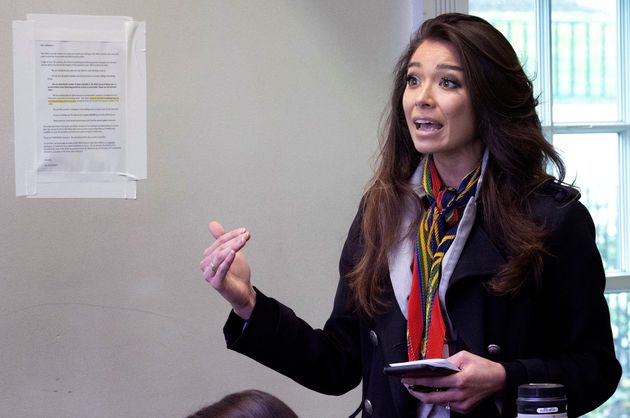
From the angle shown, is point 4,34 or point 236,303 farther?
point 4,34

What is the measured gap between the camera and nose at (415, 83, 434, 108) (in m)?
1.84

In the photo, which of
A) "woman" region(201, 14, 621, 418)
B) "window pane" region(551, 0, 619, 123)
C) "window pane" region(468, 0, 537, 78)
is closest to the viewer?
"woman" region(201, 14, 621, 418)

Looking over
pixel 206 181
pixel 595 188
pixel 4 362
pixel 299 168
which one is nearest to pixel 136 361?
pixel 4 362

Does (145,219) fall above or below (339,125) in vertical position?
→ below

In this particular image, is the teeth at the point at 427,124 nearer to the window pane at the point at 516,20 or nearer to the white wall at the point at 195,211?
the white wall at the point at 195,211

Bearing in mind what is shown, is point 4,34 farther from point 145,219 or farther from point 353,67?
point 353,67

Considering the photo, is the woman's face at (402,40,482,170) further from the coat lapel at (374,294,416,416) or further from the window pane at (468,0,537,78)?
the window pane at (468,0,537,78)

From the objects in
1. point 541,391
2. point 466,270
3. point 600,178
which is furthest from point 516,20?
point 541,391

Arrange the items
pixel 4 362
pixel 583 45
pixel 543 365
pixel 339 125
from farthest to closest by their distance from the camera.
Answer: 1. pixel 583 45
2. pixel 339 125
3. pixel 4 362
4. pixel 543 365

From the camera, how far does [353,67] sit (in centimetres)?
274

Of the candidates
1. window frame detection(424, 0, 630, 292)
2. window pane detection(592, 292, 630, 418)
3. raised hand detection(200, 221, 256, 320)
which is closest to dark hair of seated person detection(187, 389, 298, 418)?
raised hand detection(200, 221, 256, 320)

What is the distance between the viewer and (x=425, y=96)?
1.84 metres

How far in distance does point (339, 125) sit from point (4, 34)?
102 cm

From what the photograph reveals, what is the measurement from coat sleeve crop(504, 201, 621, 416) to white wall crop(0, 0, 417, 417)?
1025mm
